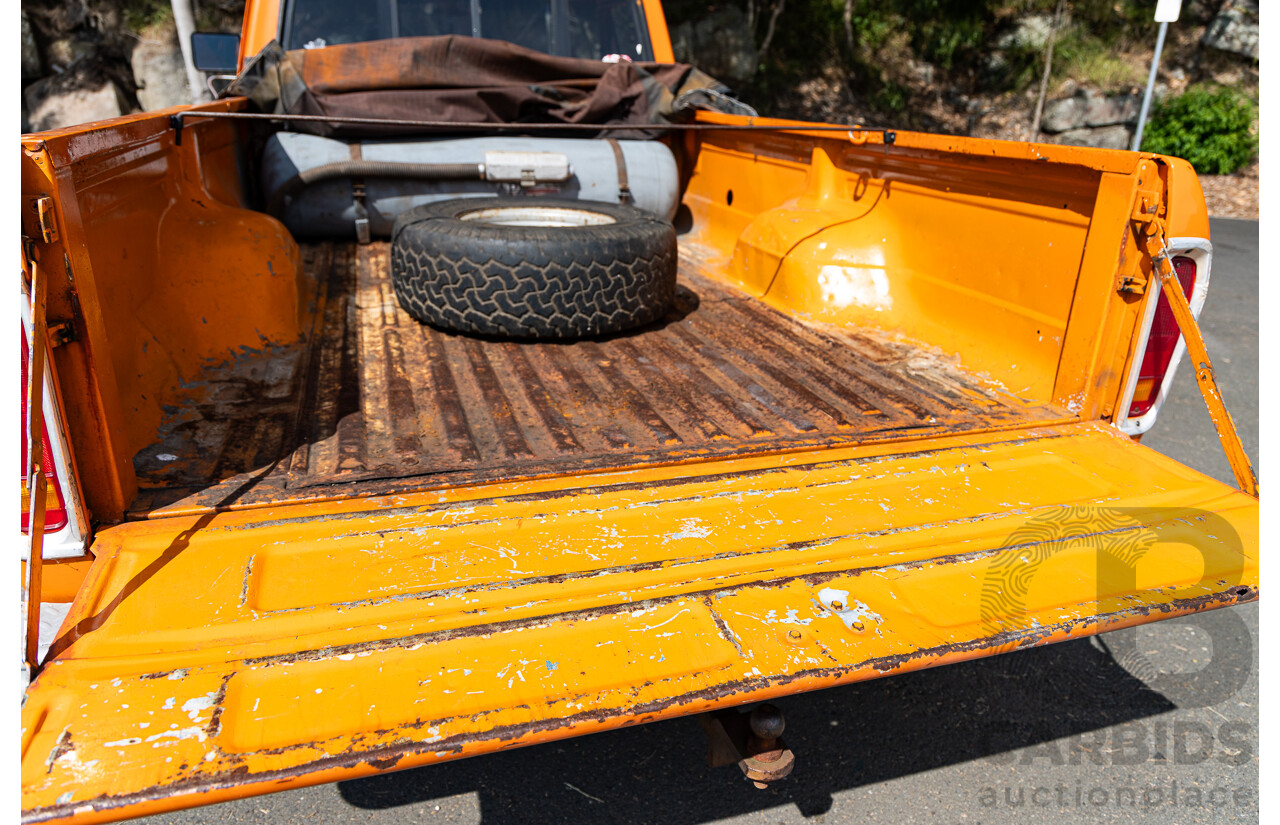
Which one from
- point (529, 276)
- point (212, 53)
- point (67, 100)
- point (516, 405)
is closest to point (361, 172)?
point (212, 53)

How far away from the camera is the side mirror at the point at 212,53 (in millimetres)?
3848

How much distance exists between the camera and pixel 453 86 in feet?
12.4

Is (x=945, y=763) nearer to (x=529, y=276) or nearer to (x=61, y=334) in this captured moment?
(x=529, y=276)

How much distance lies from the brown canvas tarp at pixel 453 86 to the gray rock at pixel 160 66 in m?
8.94

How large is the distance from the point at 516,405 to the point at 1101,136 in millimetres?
14458

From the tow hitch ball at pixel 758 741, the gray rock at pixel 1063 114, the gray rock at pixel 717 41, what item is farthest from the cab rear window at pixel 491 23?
the gray rock at pixel 1063 114

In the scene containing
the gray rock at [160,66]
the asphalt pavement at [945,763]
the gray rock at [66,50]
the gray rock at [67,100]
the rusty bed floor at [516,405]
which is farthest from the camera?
the gray rock at [160,66]

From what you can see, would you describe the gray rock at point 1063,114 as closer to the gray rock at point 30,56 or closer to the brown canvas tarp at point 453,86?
the brown canvas tarp at point 453,86

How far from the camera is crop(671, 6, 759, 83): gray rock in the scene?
1279cm

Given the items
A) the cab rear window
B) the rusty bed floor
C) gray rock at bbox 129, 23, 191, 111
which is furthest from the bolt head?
gray rock at bbox 129, 23, 191, 111

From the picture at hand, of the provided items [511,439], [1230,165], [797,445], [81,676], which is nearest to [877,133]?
[797,445]

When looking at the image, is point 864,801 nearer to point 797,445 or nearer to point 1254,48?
point 797,445

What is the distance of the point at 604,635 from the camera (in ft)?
4.13

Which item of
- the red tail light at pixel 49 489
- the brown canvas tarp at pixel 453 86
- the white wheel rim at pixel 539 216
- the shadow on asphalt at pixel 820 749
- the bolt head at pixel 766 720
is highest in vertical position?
the brown canvas tarp at pixel 453 86
